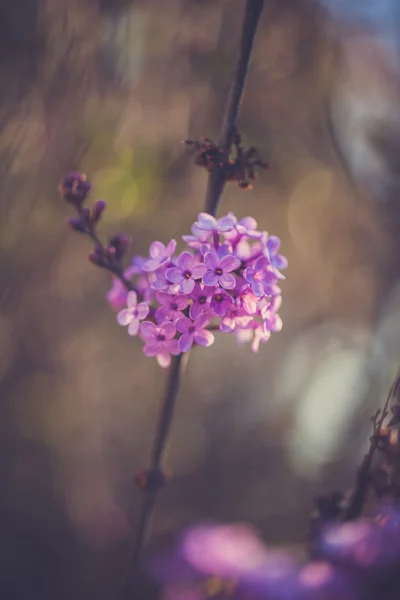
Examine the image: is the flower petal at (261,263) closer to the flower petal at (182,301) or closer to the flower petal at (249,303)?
the flower petal at (249,303)

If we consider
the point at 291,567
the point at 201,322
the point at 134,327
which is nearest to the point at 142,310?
the point at 134,327

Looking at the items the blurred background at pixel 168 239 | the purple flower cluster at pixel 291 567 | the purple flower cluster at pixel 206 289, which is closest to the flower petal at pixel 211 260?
the purple flower cluster at pixel 206 289

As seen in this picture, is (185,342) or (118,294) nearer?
(185,342)

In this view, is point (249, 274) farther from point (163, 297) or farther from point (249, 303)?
point (163, 297)

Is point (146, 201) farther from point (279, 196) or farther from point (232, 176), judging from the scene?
point (232, 176)

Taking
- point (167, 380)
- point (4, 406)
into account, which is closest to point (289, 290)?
point (4, 406)
